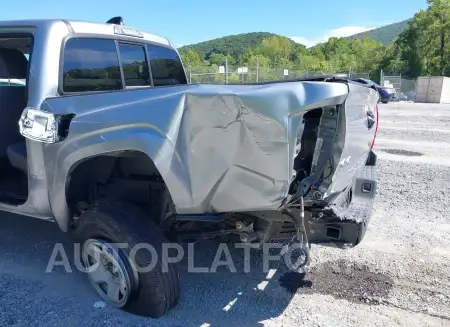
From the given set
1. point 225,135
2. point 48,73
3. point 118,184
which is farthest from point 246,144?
point 48,73

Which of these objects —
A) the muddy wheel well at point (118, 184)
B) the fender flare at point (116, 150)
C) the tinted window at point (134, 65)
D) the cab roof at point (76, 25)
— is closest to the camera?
the fender flare at point (116, 150)

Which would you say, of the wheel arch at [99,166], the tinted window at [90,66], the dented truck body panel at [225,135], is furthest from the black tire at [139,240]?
the tinted window at [90,66]

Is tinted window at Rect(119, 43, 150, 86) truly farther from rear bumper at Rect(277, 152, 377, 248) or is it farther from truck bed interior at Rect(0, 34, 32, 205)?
rear bumper at Rect(277, 152, 377, 248)

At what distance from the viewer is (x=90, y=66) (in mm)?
3539

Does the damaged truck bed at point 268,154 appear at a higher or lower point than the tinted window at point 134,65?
lower

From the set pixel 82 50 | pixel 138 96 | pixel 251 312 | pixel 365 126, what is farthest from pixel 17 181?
pixel 365 126

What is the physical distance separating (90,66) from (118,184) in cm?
105

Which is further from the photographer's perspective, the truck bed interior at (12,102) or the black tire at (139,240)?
the truck bed interior at (12,102)

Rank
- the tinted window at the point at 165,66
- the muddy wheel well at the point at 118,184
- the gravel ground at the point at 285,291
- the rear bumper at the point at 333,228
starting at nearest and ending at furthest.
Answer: the rear bumper at the point at 333,228 → the gravel ground at the point at 285,291 → the muddy wheel well at the point at 118,184 → the tinted window at the point at 165,66

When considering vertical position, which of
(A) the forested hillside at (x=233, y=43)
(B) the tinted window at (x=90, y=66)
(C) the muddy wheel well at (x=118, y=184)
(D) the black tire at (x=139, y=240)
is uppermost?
(A) the forested hillside at (x=233, y=43)

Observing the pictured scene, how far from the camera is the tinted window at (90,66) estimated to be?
3.31 metres

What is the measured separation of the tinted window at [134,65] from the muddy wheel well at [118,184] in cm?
106

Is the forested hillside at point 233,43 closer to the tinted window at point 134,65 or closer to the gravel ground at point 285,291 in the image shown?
the tinted window at point 134,65

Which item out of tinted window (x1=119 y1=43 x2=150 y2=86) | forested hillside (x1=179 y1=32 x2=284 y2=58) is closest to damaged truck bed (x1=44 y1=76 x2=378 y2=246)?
Result: tinted window (x1=119 y1=43 x2=150 y2=86)
